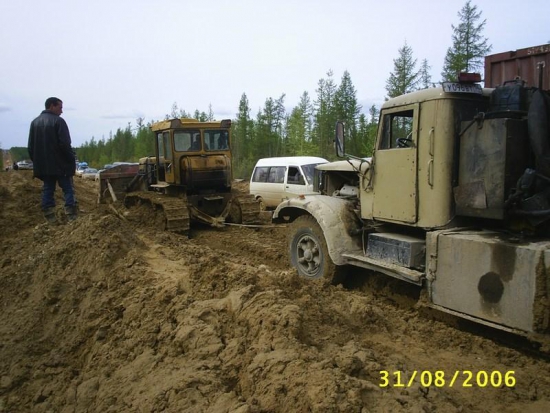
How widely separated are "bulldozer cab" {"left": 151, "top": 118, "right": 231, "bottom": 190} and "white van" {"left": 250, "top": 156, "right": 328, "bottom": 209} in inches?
117

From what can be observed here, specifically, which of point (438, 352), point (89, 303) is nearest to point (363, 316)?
point (438, 352)

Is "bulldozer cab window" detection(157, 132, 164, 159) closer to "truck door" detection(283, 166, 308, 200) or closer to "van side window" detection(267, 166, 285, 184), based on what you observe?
"truck door" detection(283, 166, 308, 200)

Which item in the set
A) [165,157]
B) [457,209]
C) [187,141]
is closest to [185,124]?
[187,141]

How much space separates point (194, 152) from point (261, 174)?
15.1ft

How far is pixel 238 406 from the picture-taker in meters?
2.88

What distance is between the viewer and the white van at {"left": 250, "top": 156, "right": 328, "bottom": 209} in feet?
47.4

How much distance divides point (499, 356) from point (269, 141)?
Answer: 39.9 m

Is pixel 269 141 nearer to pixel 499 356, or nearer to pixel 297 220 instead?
pixel 297 220

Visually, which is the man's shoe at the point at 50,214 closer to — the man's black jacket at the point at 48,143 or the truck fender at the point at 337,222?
the man's black jacket at the point at 48,143

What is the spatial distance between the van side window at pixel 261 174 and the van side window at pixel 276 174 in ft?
0.67

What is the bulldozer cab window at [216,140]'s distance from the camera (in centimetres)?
1191

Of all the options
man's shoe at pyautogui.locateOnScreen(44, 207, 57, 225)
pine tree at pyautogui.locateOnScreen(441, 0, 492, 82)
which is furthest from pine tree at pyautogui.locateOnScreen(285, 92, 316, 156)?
man's shoe at pyautogui.locateOnScreen(44, 207, 57, 225)
